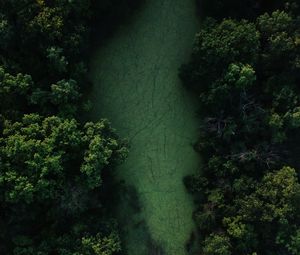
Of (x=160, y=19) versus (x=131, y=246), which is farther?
(x=160, y=19)

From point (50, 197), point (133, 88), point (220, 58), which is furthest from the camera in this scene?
point (133, 88)

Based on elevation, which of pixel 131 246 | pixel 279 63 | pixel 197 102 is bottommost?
pixel 131 246

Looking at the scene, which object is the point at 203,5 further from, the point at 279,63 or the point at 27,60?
the point at 27,60

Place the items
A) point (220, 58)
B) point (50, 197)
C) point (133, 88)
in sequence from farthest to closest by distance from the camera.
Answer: point (133, 88) < point (220, 58) < point (50, 197)

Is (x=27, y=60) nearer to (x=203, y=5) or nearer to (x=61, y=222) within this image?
(x=61, y=222)

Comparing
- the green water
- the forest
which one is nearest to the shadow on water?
the green water

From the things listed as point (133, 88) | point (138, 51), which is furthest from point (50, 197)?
point (138, 51)

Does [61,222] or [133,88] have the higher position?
[133,88]

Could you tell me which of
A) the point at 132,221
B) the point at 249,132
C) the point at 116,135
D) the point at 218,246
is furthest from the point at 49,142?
the point at 249,132
